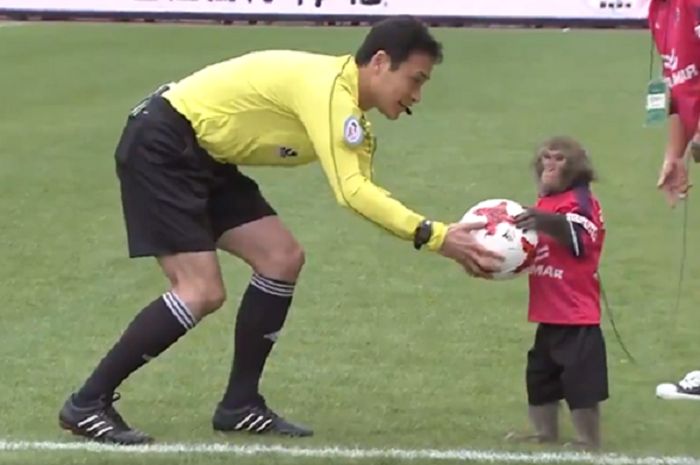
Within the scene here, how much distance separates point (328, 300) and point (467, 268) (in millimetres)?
3383

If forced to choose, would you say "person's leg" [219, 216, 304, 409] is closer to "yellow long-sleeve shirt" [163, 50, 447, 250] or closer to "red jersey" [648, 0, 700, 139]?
"yellow long-sleeve shirt" [163, 50, 447, 250]

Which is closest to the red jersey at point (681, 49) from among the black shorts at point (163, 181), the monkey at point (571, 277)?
the monkey at point (571, 277)

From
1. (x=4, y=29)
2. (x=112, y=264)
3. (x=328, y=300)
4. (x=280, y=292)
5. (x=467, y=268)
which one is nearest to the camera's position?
(x=467, y=268)

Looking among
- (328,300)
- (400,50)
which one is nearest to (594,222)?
(400,50)

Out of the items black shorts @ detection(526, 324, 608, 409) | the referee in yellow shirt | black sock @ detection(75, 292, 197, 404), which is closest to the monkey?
black shorts @ detection(526, 324, 608, 409)

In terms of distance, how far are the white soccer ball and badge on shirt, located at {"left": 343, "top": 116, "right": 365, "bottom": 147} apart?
20.9 inches

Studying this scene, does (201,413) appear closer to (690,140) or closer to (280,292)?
(280,292)

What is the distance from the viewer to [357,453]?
6094 millimetres

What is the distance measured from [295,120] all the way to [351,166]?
0.44 meters

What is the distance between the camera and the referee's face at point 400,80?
5.80m

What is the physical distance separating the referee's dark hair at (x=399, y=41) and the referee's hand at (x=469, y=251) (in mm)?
654

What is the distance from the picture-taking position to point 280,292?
6.49 meters

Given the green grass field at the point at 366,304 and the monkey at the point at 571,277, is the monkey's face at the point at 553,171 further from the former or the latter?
the green grass field at the point at 366,304

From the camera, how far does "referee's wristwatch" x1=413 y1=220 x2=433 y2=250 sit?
221 inches
